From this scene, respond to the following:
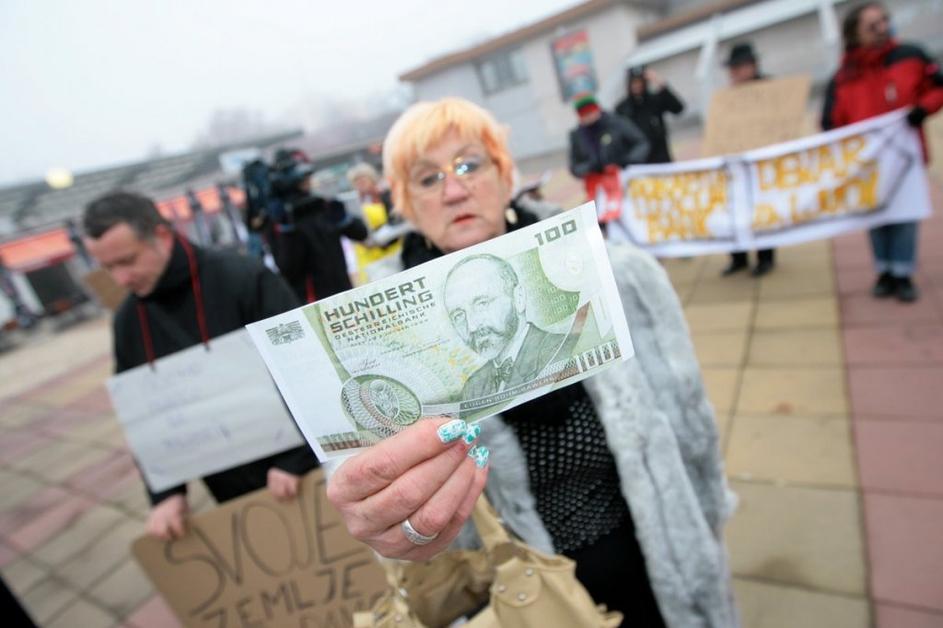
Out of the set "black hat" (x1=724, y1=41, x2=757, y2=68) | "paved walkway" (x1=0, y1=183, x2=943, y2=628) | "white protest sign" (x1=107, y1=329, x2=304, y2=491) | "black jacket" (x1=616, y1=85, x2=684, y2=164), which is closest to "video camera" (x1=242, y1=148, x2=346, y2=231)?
"white protest sign" (x1=107, y1=329, x2=304, y2=491)

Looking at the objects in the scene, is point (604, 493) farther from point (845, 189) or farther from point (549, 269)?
point (845, 189)

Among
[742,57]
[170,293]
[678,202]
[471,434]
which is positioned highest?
[742,57]

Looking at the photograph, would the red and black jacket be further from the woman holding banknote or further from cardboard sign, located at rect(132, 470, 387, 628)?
cardboard sign, located at rect(132, 470, 387, 628)

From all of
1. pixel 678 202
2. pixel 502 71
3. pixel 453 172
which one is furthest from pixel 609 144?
pixel 502 71

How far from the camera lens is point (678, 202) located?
413 centimetres

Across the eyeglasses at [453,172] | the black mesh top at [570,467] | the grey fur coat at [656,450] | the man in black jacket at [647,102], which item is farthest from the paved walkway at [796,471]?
the eyeglasses at [453,172]

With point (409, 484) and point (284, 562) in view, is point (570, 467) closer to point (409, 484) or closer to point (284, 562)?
point (409, 484)

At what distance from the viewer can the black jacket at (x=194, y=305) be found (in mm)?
1693

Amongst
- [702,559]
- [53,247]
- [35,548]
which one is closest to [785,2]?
[702,559]

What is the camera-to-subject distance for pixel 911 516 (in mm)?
2016

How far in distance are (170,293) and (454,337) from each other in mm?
1429

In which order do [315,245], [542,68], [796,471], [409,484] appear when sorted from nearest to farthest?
[409,484] < [796,471] < [315,245] < [542,68]

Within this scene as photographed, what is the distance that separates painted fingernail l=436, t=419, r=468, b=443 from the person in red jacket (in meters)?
3.93

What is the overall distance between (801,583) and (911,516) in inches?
22.4
